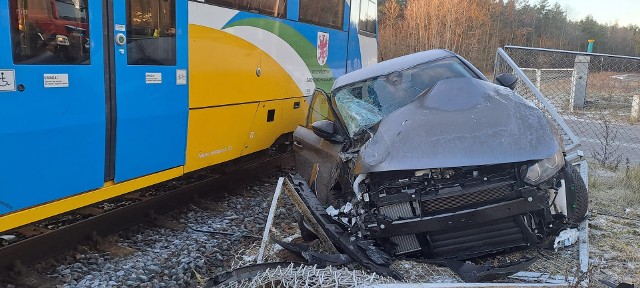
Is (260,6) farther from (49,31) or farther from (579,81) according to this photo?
(579,81)

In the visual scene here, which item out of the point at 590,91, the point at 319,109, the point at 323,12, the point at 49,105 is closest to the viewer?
the point at 49,105

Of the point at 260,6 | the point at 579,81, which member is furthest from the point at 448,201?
the point at 579,81

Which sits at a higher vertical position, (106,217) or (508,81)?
(508,81)

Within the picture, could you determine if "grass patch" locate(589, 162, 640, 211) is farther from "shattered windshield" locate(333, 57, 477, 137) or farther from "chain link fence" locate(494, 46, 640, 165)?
"shattered windshield" locate(333, 57, 477, 137)

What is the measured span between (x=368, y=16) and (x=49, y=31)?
8.07 meters

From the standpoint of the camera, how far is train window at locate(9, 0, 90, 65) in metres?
3.91

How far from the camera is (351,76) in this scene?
5293mm

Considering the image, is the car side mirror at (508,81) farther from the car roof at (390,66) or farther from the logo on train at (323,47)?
the logo on train at (323,47)

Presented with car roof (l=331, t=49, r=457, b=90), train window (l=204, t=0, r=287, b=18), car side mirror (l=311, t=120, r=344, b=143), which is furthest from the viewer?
train window (l=204, t=0, r=287, b=18)

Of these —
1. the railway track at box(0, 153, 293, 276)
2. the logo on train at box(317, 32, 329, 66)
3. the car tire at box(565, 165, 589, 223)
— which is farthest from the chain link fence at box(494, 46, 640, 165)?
the railway track at box(0, 153, 293, 276)

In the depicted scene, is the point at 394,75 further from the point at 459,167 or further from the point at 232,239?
the point at 232,239

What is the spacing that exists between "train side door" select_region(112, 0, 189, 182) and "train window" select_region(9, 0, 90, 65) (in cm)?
35

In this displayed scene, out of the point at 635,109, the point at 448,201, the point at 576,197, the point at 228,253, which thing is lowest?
the point at 228,253

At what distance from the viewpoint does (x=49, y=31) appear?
4.20 m
